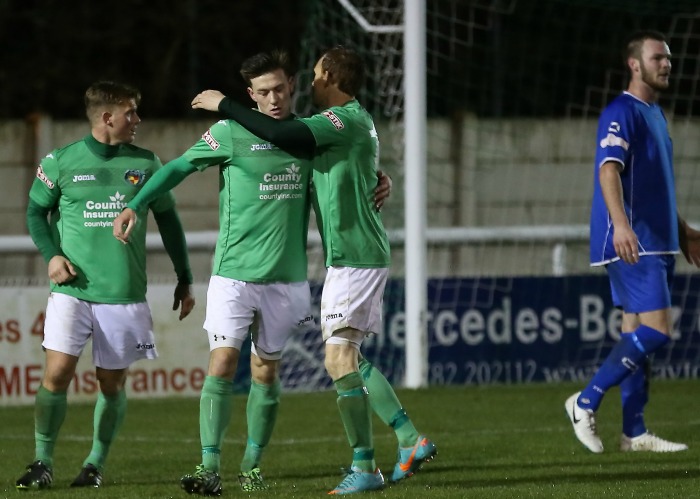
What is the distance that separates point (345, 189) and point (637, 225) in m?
1.74

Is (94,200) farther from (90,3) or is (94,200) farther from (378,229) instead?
(90,3)

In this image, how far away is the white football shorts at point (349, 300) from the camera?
21.5ft

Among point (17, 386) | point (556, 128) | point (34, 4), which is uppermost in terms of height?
point (34, 4)

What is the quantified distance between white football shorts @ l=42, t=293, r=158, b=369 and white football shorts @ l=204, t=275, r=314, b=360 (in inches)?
23.7

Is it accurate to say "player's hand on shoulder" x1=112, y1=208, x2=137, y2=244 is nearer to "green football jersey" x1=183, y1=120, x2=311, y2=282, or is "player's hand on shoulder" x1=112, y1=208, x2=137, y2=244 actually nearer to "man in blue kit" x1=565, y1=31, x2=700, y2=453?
"green football jersey" x1=183, y1=120, x2=311, y2=282

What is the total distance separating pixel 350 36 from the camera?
40.2 ft

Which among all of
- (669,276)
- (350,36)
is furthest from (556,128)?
(669,276)

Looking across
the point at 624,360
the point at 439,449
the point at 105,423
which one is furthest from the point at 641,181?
the point at 105,423

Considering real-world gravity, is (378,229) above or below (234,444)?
above

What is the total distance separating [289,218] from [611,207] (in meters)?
1.60

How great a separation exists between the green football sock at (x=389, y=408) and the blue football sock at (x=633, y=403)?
1.53 meters

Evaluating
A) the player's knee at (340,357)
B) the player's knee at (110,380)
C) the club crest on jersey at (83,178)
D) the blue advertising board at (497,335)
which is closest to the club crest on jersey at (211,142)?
the club crest on jersey at (83,178)

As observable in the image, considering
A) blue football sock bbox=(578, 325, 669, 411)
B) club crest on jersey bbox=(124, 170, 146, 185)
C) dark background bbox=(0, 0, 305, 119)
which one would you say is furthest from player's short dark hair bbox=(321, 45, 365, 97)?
dark background bbox=(0, 0, 305, 119)

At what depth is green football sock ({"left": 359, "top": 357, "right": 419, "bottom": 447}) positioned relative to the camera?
668 centimetres
